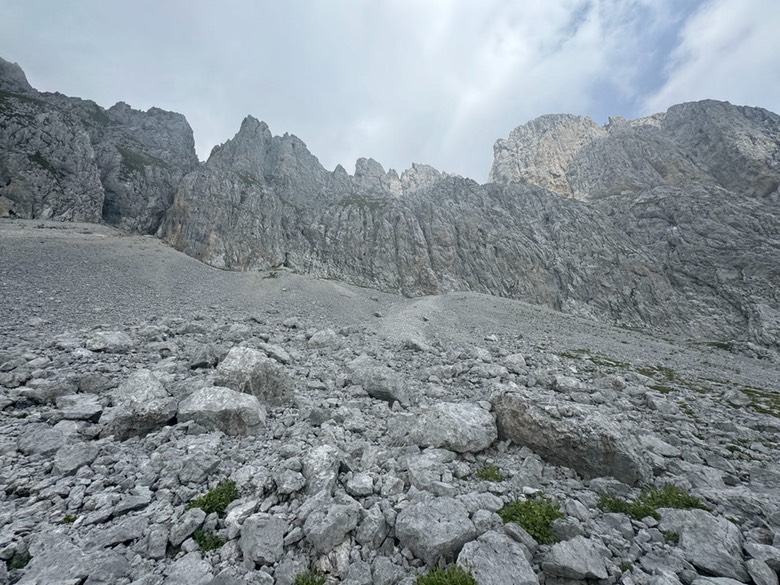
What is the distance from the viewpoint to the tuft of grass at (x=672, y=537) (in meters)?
6.61

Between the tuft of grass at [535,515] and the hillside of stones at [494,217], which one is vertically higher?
the hillside of stones at [494,217]

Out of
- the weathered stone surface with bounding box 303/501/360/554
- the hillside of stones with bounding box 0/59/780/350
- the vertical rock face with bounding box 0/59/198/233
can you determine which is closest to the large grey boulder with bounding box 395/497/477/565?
the weathered stone surface with bounding box 303/501/360/554

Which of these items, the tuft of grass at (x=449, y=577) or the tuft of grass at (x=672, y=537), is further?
the tuft of grass at (x=672, y=537)

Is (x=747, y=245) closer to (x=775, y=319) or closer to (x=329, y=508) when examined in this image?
(x=775, y=319)

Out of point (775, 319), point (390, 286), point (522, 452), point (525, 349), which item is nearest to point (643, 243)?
point (775, 319)

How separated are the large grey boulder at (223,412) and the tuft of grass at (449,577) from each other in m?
7.18

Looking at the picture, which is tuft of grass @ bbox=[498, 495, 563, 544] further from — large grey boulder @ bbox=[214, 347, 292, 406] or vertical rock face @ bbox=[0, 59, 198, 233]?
vertical rock face @ bbox=[0, 59, 198, 233]

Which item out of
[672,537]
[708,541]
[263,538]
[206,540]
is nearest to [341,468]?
[263,538]

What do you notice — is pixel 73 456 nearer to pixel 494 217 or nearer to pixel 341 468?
pixel 341 468

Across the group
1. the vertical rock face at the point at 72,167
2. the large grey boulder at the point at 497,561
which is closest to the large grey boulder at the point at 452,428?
the large grey boulder at the point at 497,561

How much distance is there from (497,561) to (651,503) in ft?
16.7

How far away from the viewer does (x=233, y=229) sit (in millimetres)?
94438

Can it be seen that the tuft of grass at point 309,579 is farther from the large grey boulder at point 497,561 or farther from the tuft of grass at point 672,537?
the tuft of grass at point 672,537

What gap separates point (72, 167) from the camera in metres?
88.9
